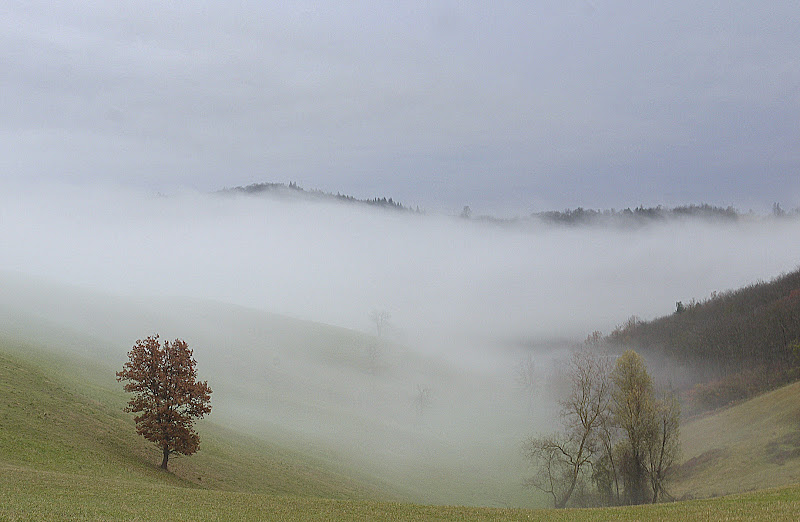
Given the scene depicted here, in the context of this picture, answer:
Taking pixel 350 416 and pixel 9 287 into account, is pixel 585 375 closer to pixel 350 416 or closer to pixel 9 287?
pixel 350 416

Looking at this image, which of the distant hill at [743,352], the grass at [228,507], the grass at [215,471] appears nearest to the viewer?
the grass at [228,507]

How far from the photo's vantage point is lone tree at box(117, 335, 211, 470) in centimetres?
4784

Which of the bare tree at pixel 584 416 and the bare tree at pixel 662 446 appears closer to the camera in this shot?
the bare tree at pixel 662 446

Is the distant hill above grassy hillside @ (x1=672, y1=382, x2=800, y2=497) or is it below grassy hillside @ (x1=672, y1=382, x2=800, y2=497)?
above

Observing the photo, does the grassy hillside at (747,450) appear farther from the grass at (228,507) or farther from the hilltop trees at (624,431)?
the grass at (228,507)

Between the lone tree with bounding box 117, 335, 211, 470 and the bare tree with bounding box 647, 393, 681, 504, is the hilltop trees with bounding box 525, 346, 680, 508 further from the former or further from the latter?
the lone tree with bounding box 117, 335, 211, 470

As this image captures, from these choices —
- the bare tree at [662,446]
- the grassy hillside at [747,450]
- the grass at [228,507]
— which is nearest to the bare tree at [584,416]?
the bare tree at [662,446]

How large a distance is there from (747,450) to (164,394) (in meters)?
59.6

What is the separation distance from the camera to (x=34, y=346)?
82.5m

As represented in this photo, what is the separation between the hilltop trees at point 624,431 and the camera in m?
53.5

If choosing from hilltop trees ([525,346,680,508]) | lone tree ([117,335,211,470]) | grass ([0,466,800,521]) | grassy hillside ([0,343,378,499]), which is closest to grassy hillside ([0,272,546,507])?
grassy hillside ([0,343,378,499])

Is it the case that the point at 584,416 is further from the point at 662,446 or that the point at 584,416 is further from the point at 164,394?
the point at 164,394

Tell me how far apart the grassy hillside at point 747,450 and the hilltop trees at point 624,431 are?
13.8 ft

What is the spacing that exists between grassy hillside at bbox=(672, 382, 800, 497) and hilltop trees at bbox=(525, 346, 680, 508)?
4.21 metres
